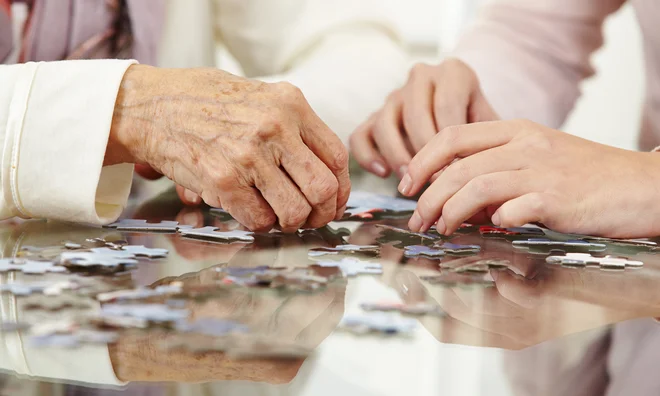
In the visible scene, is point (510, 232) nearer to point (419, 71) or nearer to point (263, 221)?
point (263, 221)

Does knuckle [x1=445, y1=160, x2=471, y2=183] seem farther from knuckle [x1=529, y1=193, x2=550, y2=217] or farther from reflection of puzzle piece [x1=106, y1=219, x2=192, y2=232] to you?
reflection of puzzle piece [x1=106, y1=219, x2=192, y2=232]

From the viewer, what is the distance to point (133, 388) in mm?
507

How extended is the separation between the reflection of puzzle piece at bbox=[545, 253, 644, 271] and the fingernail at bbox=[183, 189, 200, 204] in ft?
2.17

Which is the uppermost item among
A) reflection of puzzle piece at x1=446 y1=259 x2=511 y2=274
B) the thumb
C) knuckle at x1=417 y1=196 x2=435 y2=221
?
the thumb

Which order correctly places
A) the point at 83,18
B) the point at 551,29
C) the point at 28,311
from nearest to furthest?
the point at 28,311 < the point at 83,18 < the point at 551,29

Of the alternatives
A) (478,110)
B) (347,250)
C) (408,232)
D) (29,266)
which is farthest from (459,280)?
(478,110)

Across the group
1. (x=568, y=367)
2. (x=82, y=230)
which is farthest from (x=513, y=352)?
(x=82, y=230)

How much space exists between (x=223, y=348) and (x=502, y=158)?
0.62 m

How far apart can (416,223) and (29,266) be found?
1.81 ft

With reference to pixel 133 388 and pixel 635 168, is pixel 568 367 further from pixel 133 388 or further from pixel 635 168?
pixel 635 168

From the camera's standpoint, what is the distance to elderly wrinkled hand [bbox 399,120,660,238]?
100cm

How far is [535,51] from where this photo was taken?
2.21 m

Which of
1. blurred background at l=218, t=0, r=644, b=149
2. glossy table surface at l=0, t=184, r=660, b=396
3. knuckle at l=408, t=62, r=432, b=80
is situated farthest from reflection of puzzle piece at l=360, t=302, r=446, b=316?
blurred background at l=218, t=0, r=644, b=149

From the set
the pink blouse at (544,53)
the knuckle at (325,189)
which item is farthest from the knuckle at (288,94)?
the pink blouse at (544,53)
